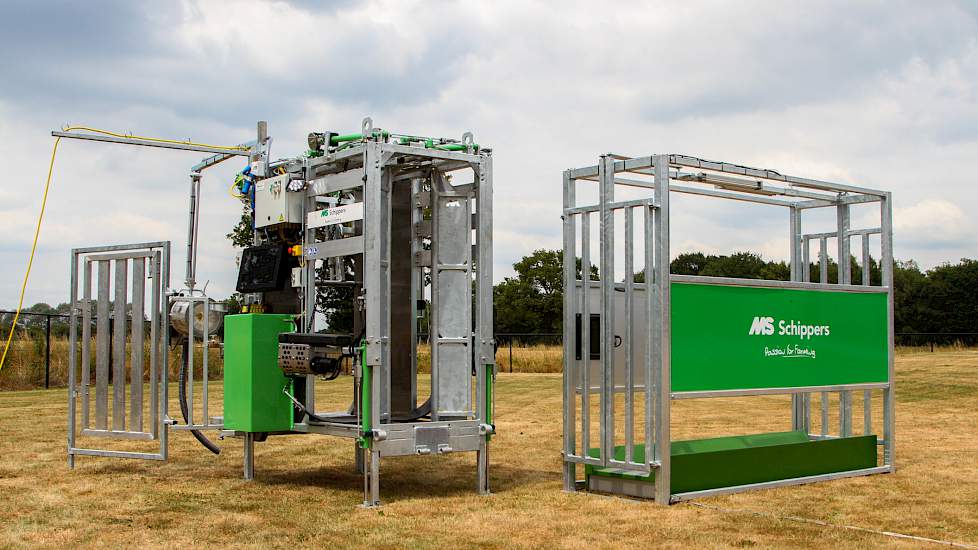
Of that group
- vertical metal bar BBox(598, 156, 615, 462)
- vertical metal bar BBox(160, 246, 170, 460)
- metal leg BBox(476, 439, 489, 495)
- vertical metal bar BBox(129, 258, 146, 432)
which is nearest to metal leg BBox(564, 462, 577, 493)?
vertical metal bar BBox(598, 156, 615, 462)

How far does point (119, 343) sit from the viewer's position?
34.6ft

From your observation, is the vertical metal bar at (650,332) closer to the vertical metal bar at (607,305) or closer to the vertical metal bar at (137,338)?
the vertical metal bar at (607,305)

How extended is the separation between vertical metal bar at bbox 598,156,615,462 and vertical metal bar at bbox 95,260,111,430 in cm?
518

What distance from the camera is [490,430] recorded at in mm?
9102

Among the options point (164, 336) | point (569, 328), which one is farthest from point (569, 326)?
point (164, 336)

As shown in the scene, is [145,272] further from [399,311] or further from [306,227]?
[399,311]

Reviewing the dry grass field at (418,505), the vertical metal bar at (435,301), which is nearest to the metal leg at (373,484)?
the dry grass field at (418,505)

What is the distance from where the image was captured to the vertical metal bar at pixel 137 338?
34.7 ft

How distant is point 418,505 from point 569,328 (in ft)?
6.55

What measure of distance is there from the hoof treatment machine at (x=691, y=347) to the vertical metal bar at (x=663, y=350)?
10 millimetres

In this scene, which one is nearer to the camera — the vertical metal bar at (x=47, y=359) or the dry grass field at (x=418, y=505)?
the dry grass field at (x=418, y=505)

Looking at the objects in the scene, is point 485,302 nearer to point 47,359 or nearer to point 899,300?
point 47,359

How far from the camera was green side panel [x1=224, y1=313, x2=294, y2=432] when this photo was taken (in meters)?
9.39

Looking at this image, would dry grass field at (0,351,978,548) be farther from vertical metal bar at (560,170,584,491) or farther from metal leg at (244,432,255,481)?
vertical metal bar at (560,170,584,491)
